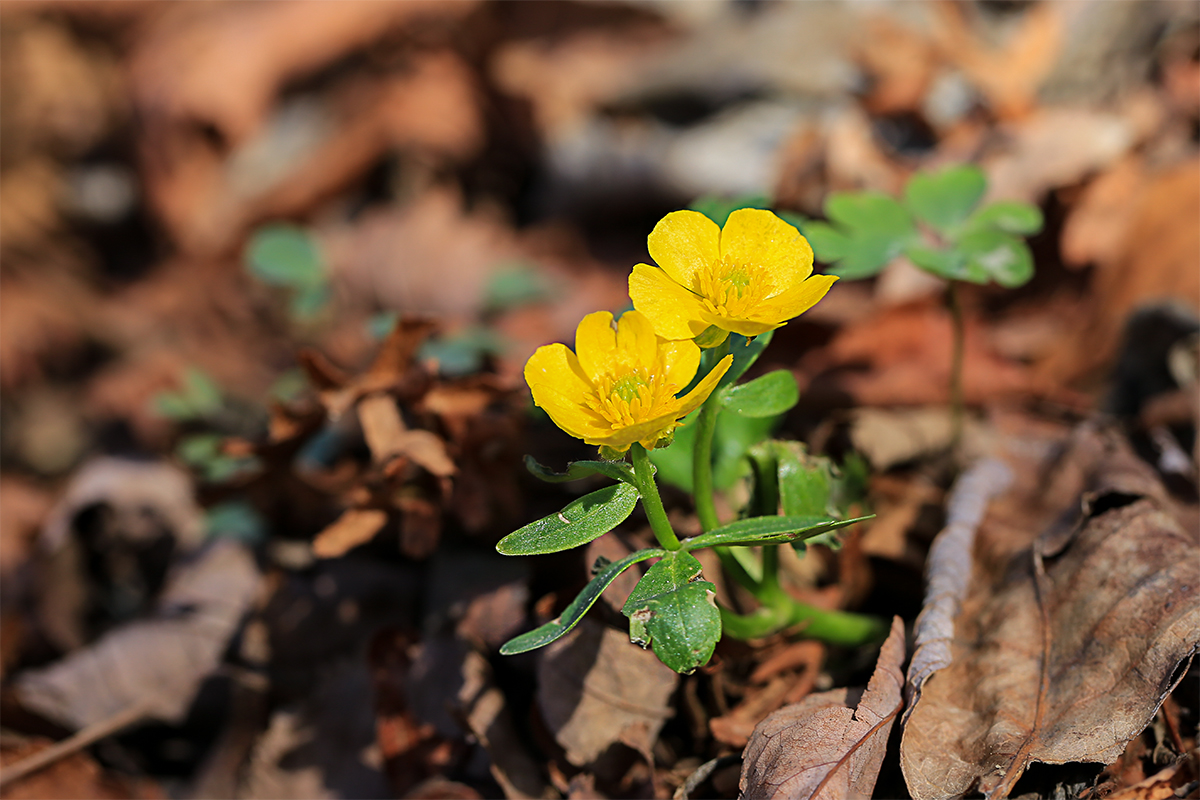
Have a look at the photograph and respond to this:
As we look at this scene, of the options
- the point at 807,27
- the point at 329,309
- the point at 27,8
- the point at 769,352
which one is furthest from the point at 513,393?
the point at 27,8

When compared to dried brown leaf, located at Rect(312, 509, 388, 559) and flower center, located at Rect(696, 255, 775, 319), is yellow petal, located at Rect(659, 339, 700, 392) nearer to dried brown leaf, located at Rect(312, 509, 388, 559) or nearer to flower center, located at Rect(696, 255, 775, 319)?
flower center, located at Rect(696, 255, 775, 319)

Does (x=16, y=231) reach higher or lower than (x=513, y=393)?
lower

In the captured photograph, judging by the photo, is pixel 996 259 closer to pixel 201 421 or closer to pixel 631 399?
pixel 631 399

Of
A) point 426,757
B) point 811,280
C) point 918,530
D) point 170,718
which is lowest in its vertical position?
point 170,718

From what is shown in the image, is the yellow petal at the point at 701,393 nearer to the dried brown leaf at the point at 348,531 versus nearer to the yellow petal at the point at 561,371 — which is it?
the yellow petal at the point at 561,371

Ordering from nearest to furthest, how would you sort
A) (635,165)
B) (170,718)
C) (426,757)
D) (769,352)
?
(426,757)
(170,718)
(769,352)
(635,165)

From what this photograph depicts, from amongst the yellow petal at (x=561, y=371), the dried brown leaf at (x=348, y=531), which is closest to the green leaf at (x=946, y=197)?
the yellow petal at (x=561, y=371)

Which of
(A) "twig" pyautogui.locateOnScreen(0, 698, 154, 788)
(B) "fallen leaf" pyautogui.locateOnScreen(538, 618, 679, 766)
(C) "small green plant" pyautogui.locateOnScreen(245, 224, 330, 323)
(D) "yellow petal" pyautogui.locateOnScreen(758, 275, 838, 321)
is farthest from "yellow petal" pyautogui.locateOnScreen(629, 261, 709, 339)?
(C) "small green plant" pyautogui.locateOnScreen(245, 224, 330, 323)

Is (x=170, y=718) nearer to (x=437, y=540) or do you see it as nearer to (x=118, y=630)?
(x=118, y=630)
